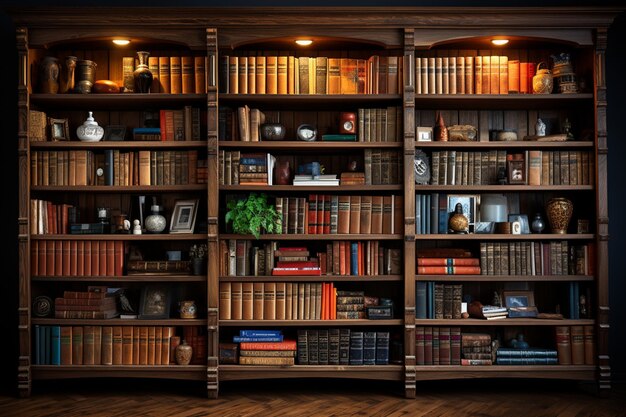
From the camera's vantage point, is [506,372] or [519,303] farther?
[519,303]

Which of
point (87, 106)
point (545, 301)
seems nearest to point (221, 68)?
point (87, 106)

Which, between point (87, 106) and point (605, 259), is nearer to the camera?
point (605, 259)

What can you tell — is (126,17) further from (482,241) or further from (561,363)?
(561,363)

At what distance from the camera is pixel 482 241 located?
491 cm

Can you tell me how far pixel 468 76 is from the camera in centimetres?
478

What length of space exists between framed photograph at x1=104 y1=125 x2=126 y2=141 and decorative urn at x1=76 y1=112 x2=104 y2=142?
9 centimetres

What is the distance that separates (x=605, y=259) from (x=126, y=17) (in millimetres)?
3832

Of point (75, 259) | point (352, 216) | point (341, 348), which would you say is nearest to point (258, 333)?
point (341, 348)

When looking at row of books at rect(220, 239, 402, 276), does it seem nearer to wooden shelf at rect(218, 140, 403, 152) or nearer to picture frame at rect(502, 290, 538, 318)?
wooden shelf at rect(218, 140, 403, 152)

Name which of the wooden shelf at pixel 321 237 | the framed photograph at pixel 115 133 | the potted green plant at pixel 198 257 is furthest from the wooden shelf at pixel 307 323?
the framed photograph at pixel 115 133

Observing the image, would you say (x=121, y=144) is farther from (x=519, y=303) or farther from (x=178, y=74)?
(x=519, y=303)

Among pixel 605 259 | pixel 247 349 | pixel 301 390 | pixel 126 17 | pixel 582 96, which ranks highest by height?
pixel 126 17

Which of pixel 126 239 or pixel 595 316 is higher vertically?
pixel 126 239

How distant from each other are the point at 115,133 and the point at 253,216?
1.28 meters
